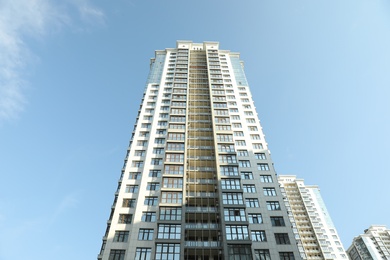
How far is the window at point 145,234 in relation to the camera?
128 feet

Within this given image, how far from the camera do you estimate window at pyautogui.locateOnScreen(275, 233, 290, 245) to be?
39719mm

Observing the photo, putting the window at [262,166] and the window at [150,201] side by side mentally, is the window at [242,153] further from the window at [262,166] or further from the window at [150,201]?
the window at [150,201]

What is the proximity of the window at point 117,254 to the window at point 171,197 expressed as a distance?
381 inches

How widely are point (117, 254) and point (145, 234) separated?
467 cm

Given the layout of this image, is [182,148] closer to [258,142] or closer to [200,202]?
[200,202]

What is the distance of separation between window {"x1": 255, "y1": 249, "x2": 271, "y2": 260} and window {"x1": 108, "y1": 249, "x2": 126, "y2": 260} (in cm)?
1938

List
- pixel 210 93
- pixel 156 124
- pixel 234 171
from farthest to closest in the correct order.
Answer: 1. pixel 210 93
2. pixel 156 124
3. pixel 234 171

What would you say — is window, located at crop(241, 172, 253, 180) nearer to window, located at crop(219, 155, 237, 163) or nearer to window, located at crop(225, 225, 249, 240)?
window, located at crop(219, 155, 237, 163)

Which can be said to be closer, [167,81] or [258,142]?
[258,142]

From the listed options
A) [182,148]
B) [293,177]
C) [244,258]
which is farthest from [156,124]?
[293,177]

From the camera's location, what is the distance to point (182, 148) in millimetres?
52375

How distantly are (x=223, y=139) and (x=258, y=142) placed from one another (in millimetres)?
7384

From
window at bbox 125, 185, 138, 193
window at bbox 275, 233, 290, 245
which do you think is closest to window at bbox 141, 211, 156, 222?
window at bbox 125, 185, 138, 193

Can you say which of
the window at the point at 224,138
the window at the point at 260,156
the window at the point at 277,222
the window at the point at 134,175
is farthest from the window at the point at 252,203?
the window at the point at 134,175
